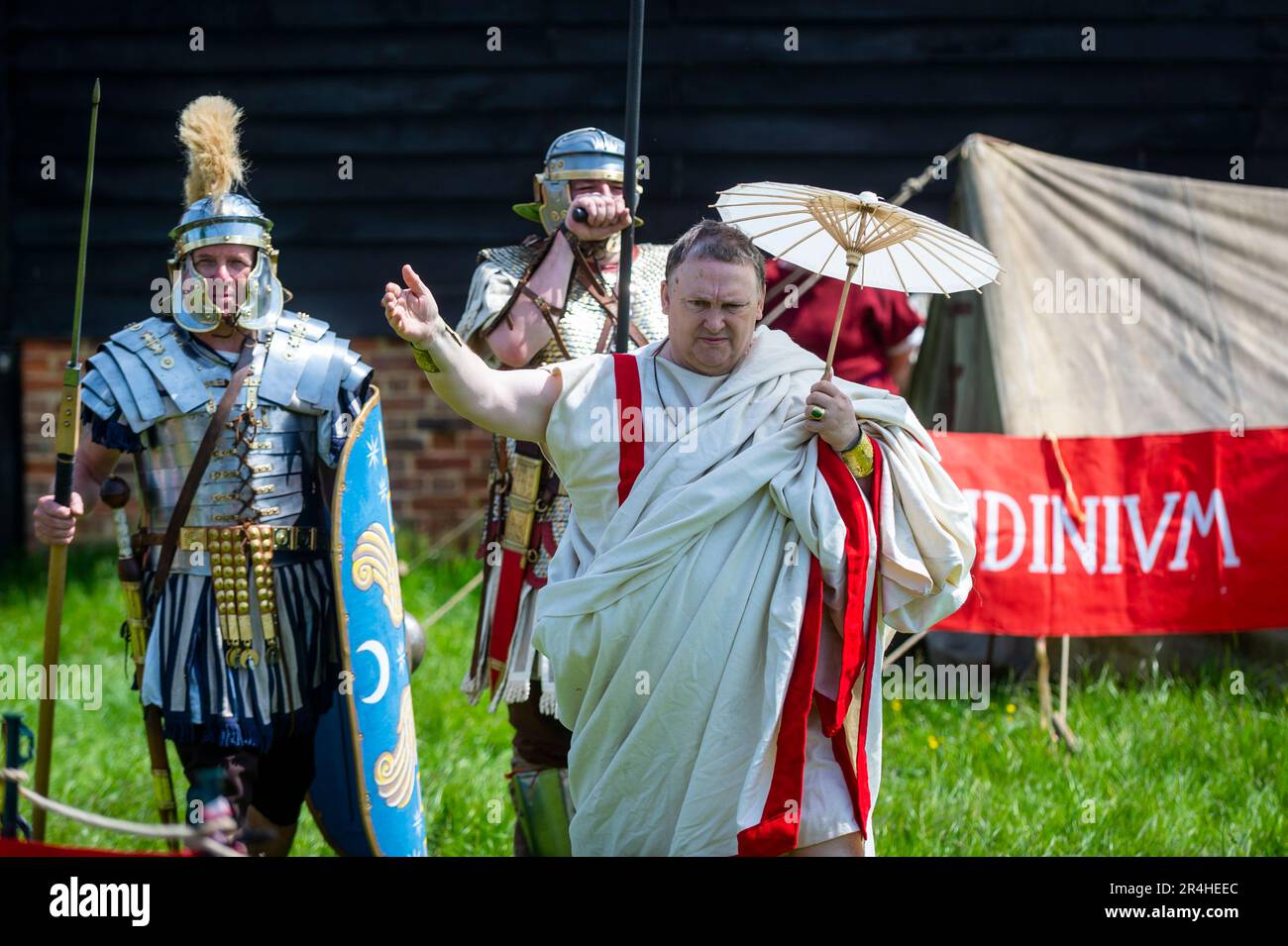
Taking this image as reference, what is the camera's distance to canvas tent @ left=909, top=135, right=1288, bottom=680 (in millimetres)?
5695

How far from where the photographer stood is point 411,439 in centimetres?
726

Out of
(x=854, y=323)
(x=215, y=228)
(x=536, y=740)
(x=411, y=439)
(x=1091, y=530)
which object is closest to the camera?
(x=215, y=228)

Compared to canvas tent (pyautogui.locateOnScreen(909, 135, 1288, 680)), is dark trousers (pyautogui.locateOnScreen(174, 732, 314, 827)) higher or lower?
lower

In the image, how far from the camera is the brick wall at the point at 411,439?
7.25 m

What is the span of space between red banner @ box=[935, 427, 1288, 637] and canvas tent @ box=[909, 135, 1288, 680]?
406mm

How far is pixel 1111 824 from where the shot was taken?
446 centimetres

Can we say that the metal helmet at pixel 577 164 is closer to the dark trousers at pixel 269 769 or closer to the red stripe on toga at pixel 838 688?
the red stripe on toga at pixel 838 688

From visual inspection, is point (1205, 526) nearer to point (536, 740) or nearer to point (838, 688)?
point (536, 740)

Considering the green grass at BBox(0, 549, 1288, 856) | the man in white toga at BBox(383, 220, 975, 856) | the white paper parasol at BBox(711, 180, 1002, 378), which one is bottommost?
the green grass at BBox(0, 549, 1288, 856)

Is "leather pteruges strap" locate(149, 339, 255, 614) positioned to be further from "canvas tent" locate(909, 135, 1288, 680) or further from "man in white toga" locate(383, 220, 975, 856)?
"canvas tent" locate(909, 135, 1288, 680)

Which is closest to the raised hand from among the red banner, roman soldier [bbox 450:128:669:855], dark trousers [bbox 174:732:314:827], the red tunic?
roman soldier [bbox 450:128:669:855]

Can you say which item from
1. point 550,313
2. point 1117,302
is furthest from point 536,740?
point 1117,302

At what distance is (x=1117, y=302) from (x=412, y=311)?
3.64 metres

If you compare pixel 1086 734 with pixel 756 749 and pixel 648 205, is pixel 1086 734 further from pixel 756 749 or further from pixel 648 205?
pixel 648 205
